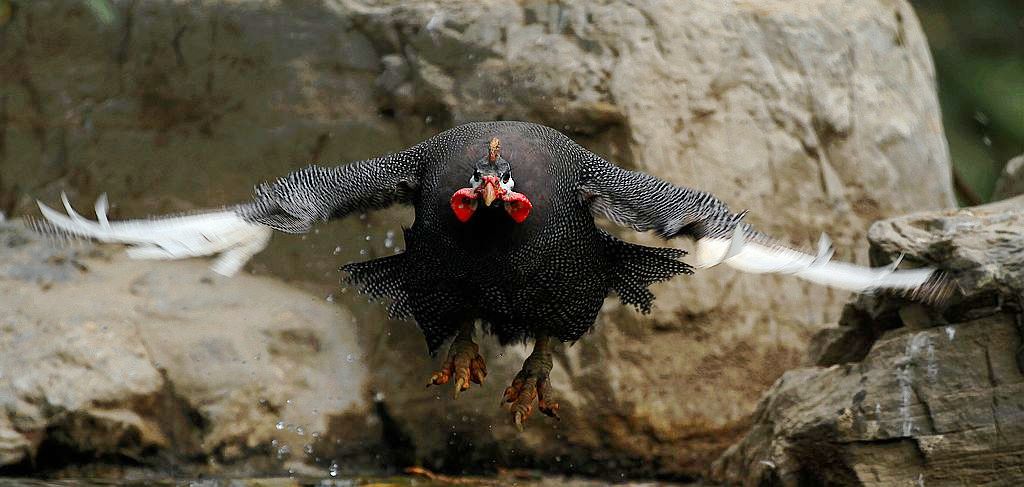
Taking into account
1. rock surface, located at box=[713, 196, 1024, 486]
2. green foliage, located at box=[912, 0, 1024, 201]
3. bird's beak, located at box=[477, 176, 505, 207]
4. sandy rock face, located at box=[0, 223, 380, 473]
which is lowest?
green foliage, located at box=[912, 0, 1024, 201]

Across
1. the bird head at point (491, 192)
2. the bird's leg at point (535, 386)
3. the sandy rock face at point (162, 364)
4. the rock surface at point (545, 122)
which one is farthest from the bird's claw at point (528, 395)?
the sandy rock face at point (162, 364)

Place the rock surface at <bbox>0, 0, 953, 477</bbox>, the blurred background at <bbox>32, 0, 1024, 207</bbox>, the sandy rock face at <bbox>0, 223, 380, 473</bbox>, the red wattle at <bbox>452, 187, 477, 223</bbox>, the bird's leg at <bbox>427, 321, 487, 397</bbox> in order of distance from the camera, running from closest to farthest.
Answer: the red wattle at <bbox>452, 187, 477, 223</bbox> → the bird's leg at <bbox>427, 321, 487, 397</bbox> → the sandy rock face at <bbox>0, 223, 380, 473</bbox> → the rock surface at <bbox>0, 0, 953, 477</bbox> → the blurred background at <bbox>32, 0, 1024, 207</bbox>

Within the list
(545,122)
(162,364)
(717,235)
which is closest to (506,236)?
(717,235)

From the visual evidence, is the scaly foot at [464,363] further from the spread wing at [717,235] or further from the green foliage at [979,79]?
the green foliage at [979,79]

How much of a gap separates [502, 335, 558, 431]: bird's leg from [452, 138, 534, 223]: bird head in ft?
3.26

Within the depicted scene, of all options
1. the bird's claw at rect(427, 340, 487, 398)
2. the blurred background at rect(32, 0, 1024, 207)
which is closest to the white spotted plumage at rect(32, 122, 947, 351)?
the bird's claw at rect(427, 340, 487, 398)

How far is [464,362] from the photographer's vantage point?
5.23 metres

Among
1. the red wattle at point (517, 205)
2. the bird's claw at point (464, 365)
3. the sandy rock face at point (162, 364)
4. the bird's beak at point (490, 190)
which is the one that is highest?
the bird's beak at point (490, 190)

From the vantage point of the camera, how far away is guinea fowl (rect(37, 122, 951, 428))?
4.47 meters

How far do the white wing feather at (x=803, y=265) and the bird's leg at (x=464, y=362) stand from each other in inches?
49.2

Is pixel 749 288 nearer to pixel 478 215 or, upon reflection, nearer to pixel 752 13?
pixel 752 13

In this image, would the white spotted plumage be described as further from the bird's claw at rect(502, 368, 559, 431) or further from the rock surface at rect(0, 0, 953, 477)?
the rock surface at rect(0, 0, 953, 477)

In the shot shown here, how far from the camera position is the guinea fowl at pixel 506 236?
447 cm

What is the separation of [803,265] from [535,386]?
4.85 ft
